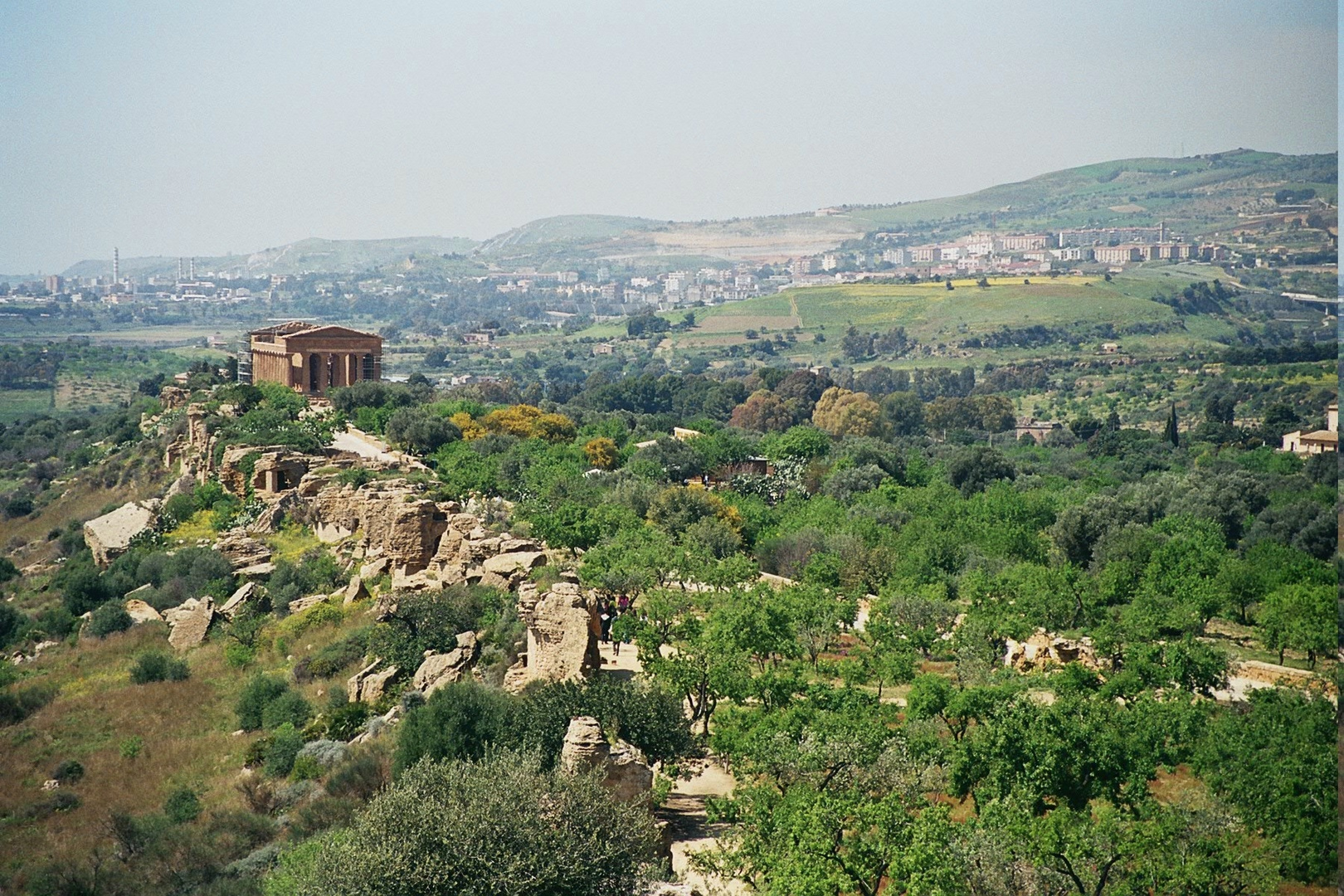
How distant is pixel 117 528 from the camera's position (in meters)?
31.8

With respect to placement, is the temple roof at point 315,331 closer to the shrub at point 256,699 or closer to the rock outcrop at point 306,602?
the rock outcrop at point 306,602

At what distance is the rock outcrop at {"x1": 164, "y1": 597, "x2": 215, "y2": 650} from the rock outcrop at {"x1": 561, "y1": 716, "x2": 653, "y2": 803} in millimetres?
12874

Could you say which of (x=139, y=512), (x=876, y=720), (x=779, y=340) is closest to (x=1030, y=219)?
(x=779, y=340)

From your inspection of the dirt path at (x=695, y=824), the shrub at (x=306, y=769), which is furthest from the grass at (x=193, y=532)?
the dirt path at (x=695, y=824)

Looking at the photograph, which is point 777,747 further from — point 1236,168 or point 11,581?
point 1236,168

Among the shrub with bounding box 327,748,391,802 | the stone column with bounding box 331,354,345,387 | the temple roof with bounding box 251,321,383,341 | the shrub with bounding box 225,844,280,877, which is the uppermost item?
the temple roof with bounding box 251,321,383,341

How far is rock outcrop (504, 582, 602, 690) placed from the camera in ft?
50.9

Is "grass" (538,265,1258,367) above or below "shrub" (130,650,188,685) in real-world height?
above

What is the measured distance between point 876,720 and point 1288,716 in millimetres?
4303

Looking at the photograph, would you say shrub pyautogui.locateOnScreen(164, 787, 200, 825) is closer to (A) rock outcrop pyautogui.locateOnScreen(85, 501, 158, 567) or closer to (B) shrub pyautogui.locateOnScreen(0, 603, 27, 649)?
(B) shrub pyautogui.locateOnScreen(0, 603, 27, 649)

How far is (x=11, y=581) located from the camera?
32000mm

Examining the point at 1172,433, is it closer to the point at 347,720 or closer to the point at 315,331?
the point at 315,331

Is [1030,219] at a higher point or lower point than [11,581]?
higher

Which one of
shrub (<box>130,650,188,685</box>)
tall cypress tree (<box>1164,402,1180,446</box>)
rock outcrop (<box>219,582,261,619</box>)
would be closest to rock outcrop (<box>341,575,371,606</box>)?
rock outcrop (<box>219,582,261,619</box>)
